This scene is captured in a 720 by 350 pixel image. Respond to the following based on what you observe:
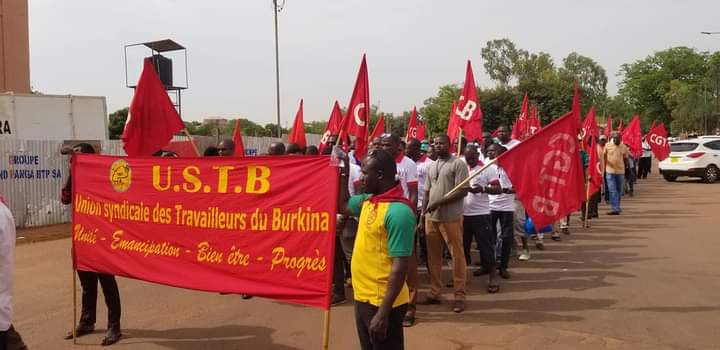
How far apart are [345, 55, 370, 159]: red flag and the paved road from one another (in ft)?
6.30

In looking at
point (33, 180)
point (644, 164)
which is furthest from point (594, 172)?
point (644, 164)

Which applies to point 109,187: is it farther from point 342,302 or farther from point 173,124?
point 342,302

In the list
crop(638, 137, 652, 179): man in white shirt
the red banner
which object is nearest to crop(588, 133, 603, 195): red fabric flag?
the red banner

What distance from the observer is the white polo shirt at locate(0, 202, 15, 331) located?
3.10 meters

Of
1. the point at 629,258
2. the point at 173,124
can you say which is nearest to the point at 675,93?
the point at 629,258

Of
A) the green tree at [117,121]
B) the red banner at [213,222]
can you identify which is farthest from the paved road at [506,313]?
the green tree at [117,121]

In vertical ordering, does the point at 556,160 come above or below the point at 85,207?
above

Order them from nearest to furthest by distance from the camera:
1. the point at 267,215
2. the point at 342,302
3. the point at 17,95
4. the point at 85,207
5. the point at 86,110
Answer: the point at 267,215 < the point at 85,207 < the point at 342,302 < the point at 17,95 < the point at 86,110

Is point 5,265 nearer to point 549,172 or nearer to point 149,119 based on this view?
point 149,119

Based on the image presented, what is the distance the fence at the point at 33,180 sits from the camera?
38.1ft

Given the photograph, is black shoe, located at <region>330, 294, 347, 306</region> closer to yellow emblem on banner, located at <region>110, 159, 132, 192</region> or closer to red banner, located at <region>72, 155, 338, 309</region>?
red banner, located at <region>72, 155, 338, 309</region>

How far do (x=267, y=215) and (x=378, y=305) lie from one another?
1.41 m

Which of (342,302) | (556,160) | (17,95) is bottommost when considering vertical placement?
(342,302)

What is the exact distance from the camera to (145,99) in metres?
5.52
